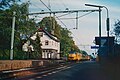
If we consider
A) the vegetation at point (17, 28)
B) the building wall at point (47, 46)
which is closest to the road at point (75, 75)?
the vegetation at point (17, 28)

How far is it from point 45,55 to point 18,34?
35.7m

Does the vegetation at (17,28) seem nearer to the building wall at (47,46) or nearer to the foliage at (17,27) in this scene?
the foliage at (17,27)

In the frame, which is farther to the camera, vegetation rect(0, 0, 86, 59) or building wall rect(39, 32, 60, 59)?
building wall rect(39, 32, 60, 59)

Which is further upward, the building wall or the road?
the building wall

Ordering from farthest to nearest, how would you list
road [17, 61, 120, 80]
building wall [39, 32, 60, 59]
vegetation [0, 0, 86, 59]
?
building wall [39, 32, 60, 59] < vegetation [0, 0, 86, 59] < road [17, 61, 120, 80]

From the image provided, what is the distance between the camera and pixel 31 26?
69.9 meters

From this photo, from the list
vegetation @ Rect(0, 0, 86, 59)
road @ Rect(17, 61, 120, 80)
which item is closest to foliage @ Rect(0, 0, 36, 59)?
vegetation @ Rect(0, 0, 86, 59)

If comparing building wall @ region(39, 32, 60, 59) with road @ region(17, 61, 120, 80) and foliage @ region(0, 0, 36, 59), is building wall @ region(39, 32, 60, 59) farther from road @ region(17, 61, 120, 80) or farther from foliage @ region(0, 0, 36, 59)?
road @ region(17, 61, 120, 80)

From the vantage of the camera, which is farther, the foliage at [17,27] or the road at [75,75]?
the foliage at [17,27]

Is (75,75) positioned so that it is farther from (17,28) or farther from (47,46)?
(47,46)

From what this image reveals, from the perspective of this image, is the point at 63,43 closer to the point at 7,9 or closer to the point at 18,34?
the point at 18,34

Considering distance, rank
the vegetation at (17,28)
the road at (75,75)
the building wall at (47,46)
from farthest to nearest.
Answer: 1. the building wall at (47,46)
2. the vegetation at (17,28)
3. the road at (75,75)

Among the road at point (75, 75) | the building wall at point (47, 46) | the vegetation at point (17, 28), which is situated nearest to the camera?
the road at point (75, 75)

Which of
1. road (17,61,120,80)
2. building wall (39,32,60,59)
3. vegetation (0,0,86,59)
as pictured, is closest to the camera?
road (17,61,120,80)
